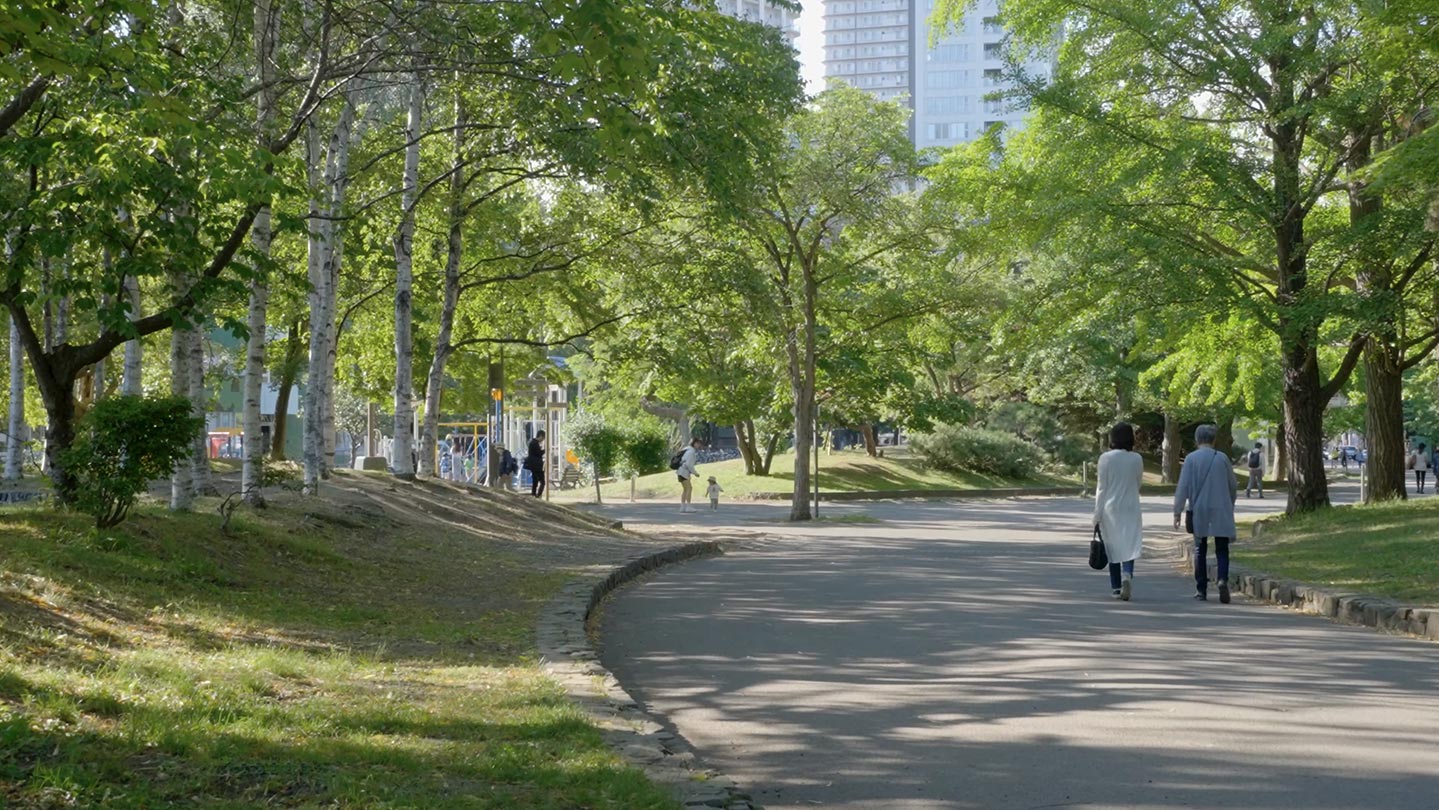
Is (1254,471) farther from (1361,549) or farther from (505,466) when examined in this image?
(1361,549)

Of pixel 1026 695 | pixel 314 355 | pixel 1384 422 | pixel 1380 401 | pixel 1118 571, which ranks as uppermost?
pixel 314 355

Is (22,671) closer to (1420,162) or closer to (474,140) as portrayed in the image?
(1420,162)

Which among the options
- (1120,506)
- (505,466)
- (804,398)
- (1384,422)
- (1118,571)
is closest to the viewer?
(1120,506)

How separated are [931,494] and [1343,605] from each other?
34653mm

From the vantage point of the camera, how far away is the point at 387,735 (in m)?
6.37

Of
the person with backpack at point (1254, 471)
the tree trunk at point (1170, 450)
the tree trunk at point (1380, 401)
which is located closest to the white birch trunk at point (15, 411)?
the tree trunk at point (1380, 401)

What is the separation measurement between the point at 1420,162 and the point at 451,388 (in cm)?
3164

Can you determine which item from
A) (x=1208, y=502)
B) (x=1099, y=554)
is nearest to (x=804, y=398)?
(x=1099, y=554)

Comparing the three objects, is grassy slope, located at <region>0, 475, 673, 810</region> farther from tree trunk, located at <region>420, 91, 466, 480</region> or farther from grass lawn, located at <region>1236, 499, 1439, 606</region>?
tree trunk, located at <region>420, 91, 466, 480</region>

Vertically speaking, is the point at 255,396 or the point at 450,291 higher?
the point at 450,291

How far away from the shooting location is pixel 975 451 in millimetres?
51656

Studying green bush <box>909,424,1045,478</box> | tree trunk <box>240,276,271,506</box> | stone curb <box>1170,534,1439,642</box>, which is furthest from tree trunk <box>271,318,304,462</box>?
green bush <box>909,424,1045,478</box>

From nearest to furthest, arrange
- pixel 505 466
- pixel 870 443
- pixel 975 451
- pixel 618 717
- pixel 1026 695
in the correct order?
pixel 618 717 → pixel 1026 695 → pixel 505 466 → pixel 975 451 → pixel 870 443

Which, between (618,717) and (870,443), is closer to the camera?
(618,717)
